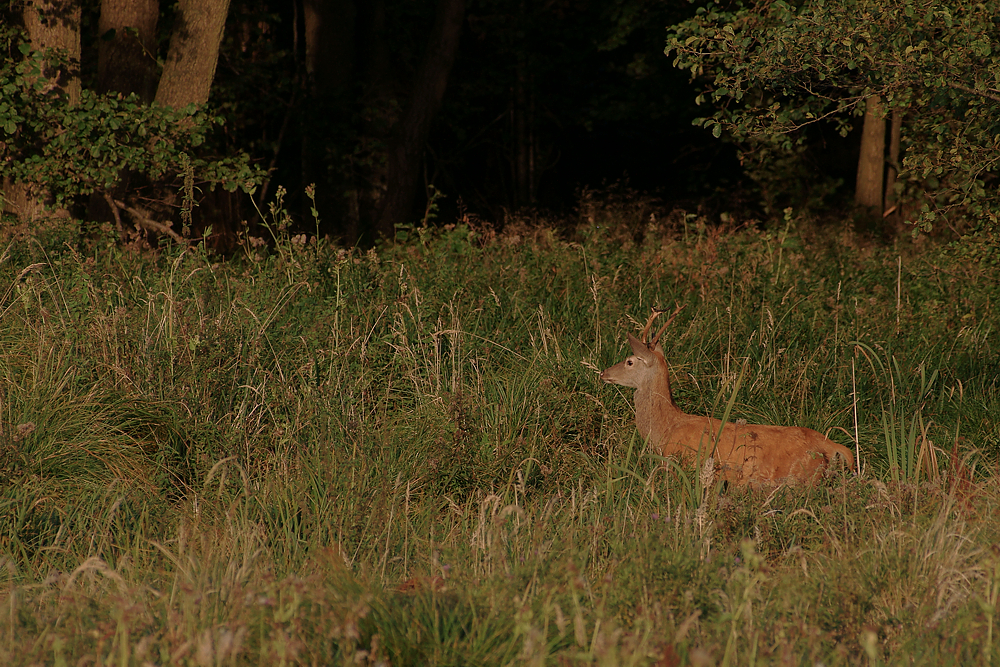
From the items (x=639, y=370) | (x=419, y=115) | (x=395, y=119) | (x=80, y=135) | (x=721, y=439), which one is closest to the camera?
(x=721, y=439)

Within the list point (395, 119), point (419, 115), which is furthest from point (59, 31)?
point (395, 119)

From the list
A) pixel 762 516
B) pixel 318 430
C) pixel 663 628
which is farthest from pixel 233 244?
pixel 663 628

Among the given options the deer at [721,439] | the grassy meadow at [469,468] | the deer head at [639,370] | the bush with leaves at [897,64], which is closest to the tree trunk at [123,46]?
the grassy meadow at [469,468]

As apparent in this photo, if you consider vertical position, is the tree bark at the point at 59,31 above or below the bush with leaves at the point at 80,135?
above

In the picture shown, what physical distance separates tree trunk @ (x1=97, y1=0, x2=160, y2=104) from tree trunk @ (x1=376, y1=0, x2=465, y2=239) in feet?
12.6

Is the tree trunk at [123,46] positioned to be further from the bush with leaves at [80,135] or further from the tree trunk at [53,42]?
the bush with leaves at [80,135]

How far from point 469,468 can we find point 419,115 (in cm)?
816

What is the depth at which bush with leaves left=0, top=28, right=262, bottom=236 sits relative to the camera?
7965mm

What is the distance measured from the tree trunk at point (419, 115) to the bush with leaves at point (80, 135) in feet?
13.3

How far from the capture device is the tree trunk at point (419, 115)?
12.3 meters

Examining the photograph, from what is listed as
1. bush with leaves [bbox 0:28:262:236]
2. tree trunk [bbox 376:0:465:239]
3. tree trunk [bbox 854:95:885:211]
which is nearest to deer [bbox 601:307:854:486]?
bush with leaves [bbox 0:28:262:236]

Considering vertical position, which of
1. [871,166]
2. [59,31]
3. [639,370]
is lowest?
[639,370]

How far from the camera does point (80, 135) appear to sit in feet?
26.3

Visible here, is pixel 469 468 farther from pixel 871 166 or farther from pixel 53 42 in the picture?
pixel 871 166
